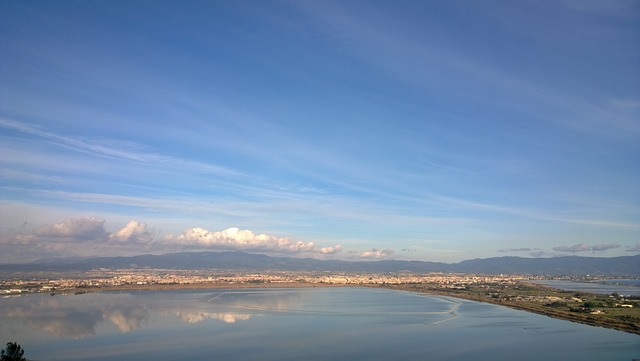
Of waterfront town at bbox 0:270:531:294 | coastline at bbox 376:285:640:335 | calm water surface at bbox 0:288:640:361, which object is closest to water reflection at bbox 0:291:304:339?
calm water surface at bbox 0:288:640:361

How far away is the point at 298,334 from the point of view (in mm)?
28141

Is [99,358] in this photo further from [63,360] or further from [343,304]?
[343,304]

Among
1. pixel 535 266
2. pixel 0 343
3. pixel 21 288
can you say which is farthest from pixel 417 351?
pixel 535 266

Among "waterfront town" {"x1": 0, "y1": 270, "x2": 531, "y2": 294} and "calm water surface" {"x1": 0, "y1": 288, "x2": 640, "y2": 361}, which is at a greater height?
"waterfront town" {"x1": 0, "y1": 270, "x2": 531, "y2": 294}

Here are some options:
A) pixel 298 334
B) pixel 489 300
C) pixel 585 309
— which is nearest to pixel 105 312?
pixel 298 334

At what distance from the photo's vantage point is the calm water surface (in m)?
22.7

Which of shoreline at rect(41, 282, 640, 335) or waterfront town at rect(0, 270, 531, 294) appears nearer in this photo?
shoreline at rect(41, 282, 640, 335)

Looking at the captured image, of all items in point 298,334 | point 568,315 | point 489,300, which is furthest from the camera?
point 489,300

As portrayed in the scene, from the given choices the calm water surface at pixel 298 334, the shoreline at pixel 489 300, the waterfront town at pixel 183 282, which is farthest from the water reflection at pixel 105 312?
the waterfront town at pixel 183 282

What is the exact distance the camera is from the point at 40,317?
34812 millimetres

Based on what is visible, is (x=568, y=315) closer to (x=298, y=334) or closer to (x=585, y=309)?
(x=585, y=309)

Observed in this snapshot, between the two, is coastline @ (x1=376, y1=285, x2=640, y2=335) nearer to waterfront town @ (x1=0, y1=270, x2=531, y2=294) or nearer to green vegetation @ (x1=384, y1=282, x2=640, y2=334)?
green vegetation @ (x1=384, y1=282, x2=640, y2=334)

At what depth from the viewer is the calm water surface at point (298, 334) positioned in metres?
22.7

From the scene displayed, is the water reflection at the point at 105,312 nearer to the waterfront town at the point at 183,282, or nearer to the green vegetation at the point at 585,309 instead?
the waterfront town at the point at 183,282
